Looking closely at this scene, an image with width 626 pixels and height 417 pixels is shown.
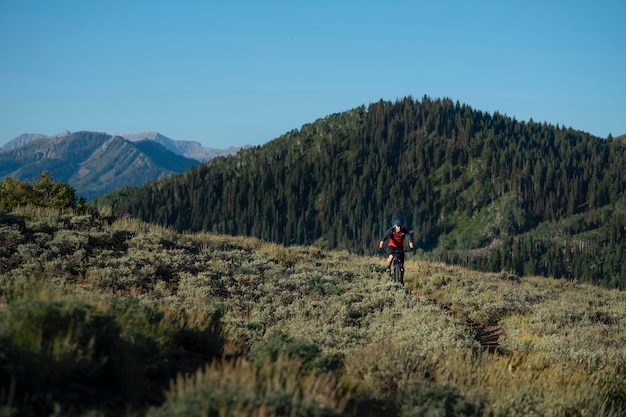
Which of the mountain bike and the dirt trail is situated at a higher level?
the mountain bike

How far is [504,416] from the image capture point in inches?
277

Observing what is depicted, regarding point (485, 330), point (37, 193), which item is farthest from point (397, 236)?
point (37, 193)

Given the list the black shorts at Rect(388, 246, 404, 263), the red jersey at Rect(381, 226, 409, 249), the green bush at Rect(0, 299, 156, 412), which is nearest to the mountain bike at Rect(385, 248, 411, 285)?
the black shorts at Rect(388, 246, 404, 263)

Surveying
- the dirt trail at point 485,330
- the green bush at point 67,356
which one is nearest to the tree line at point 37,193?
the dirt trail at point 485,330

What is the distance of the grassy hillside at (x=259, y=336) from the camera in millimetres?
5469

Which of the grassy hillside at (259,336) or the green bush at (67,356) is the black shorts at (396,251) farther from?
the green bush at (67,356)

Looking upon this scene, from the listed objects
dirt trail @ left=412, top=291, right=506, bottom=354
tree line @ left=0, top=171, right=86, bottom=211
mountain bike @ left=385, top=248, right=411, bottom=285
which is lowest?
dirt trail @ left=412, top=291, right=506, bottom=354

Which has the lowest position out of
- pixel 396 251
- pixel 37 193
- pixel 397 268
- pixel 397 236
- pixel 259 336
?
pixel 259 336

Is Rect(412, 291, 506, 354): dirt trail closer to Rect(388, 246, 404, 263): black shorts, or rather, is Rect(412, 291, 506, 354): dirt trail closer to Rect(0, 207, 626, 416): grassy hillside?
Rect(0, 207, 626, 416): grassy hillside

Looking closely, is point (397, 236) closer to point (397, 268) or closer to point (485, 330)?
point (397, 268)

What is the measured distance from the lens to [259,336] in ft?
34.4

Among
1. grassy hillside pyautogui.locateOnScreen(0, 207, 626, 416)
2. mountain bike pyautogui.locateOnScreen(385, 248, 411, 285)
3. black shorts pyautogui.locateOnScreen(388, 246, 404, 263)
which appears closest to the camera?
grassy hillside pyautogui.locateOnScreen(0, 207, 626, 416)

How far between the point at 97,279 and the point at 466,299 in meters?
12.5

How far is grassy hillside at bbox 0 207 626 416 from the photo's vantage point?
5469 mm
